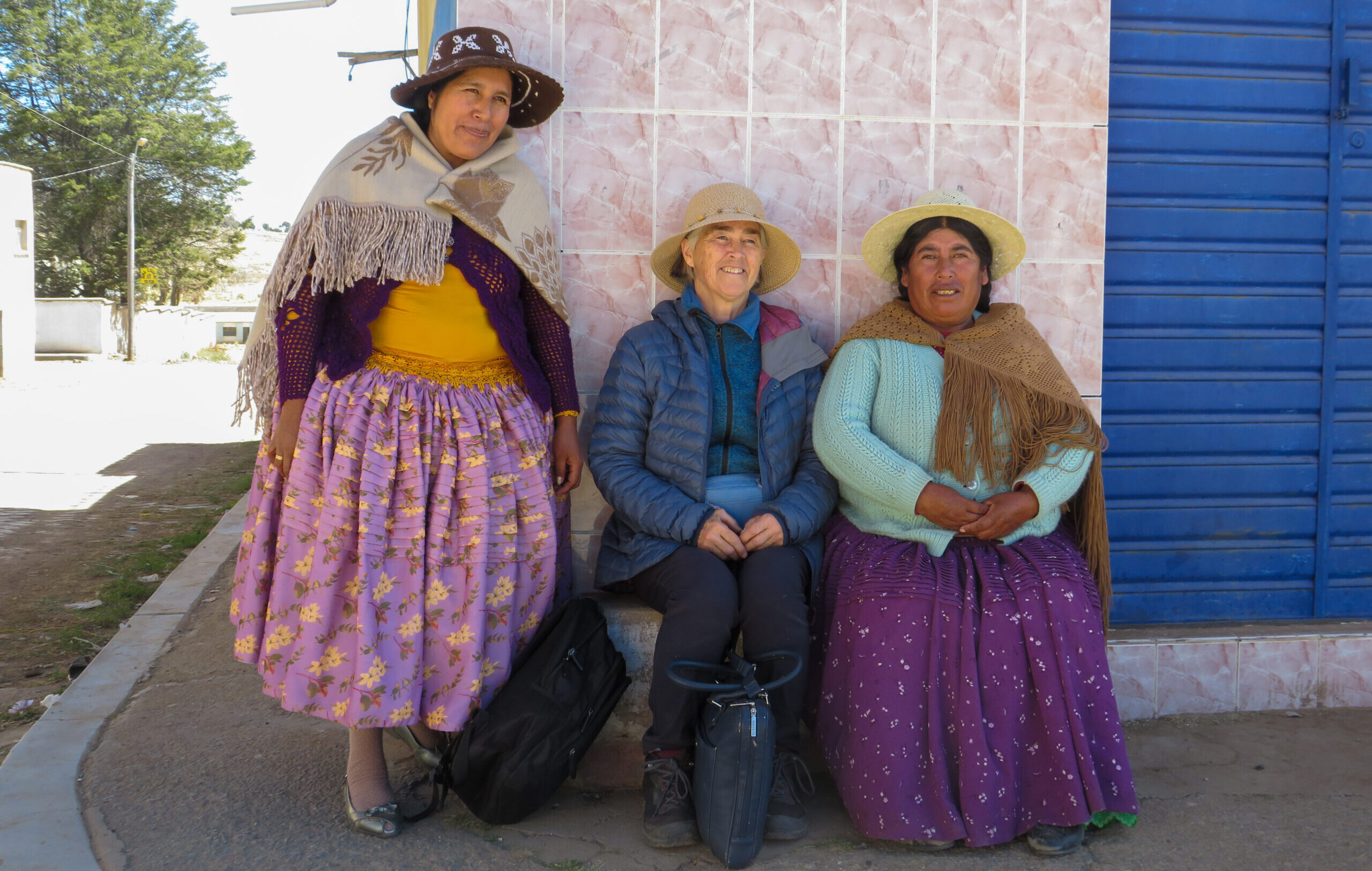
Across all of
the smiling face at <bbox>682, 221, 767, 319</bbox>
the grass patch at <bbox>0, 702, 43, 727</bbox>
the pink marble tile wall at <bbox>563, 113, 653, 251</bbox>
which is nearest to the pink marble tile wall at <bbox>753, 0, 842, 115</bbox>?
the pink marble tile wall at <bbox>563, 113, 653, 251</bbox>

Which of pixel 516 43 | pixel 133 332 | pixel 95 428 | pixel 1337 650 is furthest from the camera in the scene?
pixel 133 332

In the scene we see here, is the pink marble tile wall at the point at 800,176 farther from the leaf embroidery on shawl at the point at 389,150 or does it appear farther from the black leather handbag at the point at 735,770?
the black leather handbag at the point at 735,770

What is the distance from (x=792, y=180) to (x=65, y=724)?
2.95m

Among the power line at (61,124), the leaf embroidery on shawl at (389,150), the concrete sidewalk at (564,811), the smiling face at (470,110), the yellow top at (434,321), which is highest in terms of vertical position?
the power line at (61,124)

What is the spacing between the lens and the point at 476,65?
Answer: 281 centimetres

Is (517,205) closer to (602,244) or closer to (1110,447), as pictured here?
(602,244)

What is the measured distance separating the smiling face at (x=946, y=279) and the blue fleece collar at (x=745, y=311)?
511 millimetres

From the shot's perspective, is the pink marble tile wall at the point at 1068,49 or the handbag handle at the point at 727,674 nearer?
the handbag handle at the point at 727,674

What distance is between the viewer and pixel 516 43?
3.38m

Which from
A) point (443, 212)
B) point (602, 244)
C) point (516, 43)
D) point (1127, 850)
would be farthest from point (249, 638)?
point (1127, 850)

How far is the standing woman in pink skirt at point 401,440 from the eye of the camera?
2744 mm

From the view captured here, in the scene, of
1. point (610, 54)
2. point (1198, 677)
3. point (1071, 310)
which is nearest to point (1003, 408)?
point (1071, 310)

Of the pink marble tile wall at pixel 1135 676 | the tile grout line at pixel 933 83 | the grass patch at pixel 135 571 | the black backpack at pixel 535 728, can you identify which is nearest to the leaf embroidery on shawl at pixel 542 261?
the black backpack at pixel 535 728

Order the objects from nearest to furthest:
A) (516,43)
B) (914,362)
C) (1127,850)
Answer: (1127,850) → (914,362) → (516,43)
